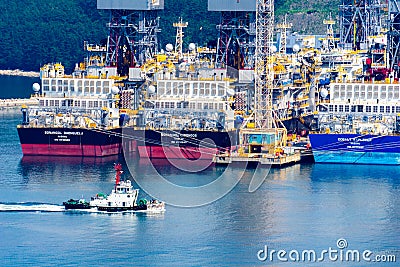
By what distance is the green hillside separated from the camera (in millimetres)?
156125

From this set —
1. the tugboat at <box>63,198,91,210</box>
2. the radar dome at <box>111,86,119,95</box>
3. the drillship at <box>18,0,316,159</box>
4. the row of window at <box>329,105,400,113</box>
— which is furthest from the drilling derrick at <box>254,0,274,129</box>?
the tugboat at <box>63,198,91,210</box>

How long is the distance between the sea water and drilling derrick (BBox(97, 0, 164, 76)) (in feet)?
40.3

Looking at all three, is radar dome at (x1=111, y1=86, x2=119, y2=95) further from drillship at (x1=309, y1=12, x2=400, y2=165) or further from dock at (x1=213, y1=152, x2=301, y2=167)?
drillship at (x1=309, y1=12, x2=400, y2=165)

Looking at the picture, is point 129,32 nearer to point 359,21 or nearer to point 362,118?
point 362,118

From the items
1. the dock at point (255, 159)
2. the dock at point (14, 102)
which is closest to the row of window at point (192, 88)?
the dock at point (255, 159)

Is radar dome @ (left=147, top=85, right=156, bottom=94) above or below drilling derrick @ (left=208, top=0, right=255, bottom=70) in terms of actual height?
below

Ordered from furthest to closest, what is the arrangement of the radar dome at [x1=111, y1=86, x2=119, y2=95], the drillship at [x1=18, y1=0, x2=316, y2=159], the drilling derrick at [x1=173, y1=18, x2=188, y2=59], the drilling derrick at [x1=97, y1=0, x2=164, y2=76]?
the drilling derrick at [x1=173, y1=18, x2=188, y2=59] → the drilling derrick at [x1=97, y1=0, x2=164, y2=76] → the radar dome at [x1=111, y1=86, x2=119, y2=95] → the drillship at [x1=18, y1=0, x2=316, y2=159]

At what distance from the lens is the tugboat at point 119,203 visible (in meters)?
77.4

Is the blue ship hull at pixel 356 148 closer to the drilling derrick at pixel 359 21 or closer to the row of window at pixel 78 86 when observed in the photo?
the row of window at pixel 78 86

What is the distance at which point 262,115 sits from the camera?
93375 millimetres

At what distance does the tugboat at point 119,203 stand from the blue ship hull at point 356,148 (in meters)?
17.4

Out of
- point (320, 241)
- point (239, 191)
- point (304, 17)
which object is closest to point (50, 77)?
point (239, 191)

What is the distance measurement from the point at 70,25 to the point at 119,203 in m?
96.0

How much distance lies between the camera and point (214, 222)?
76.1 metres
